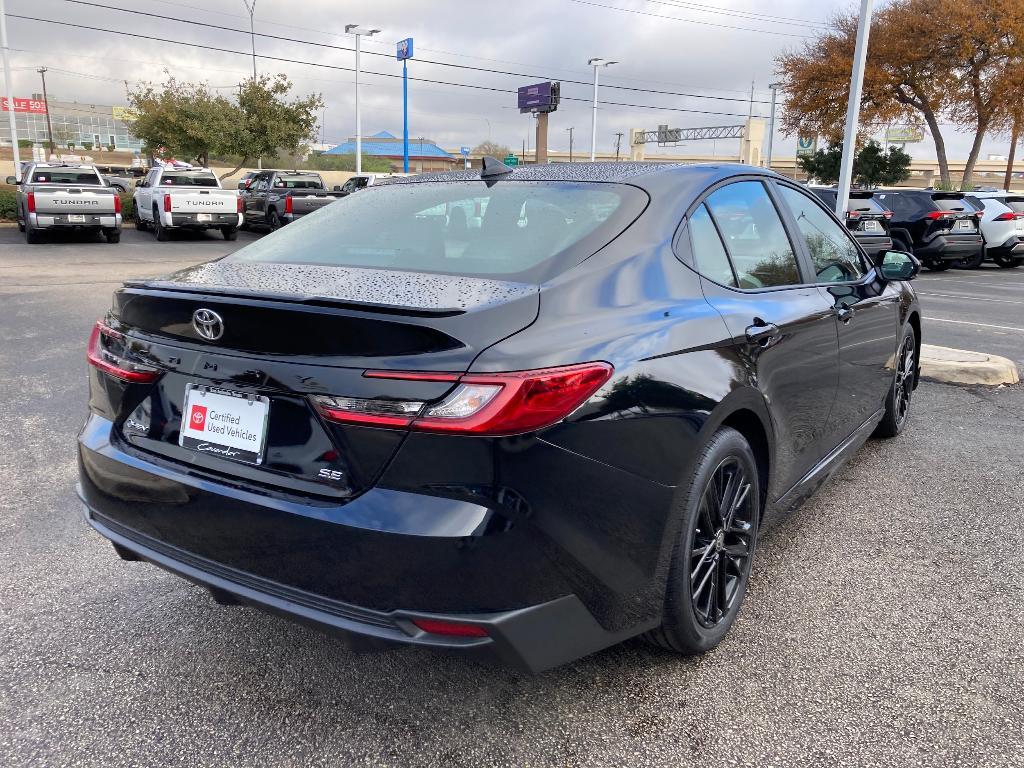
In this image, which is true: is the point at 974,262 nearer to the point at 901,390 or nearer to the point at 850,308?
the point at 901,390

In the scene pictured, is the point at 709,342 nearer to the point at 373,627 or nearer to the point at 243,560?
the point at 373,627

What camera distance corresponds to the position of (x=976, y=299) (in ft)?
42.9

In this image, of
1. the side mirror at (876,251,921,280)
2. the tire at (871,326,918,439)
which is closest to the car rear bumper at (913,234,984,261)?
the tire at (871,326,918,439)

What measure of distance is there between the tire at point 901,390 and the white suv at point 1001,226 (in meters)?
16.1

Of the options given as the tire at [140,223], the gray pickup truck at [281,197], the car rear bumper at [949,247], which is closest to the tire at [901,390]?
the car rear bumper at [949,247]

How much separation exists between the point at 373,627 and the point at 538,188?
1.67 meters

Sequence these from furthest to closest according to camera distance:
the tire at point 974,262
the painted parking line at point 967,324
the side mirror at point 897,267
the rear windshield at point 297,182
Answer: the rear windshield at point 297,182, the tire at point 974,262, the painted parking line at point 967,324, the side mirror at point 897,267

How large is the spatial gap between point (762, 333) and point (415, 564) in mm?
1491

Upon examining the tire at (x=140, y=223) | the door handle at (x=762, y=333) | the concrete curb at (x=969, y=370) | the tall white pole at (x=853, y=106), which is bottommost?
the concrete curb at (x=969, y=370)

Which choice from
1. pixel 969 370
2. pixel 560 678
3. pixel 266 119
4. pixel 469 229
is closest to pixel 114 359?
pixel 469 229

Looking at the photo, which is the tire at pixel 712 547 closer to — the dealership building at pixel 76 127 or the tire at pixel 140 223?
the tire at pixel 140 223

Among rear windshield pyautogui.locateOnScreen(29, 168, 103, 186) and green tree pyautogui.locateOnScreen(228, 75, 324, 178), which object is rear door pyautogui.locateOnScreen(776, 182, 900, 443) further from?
green tree pyautogui.locateOnScreen(228, 75, 324, 178)

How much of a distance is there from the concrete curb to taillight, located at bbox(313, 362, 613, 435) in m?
5.85

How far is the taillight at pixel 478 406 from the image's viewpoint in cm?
187
